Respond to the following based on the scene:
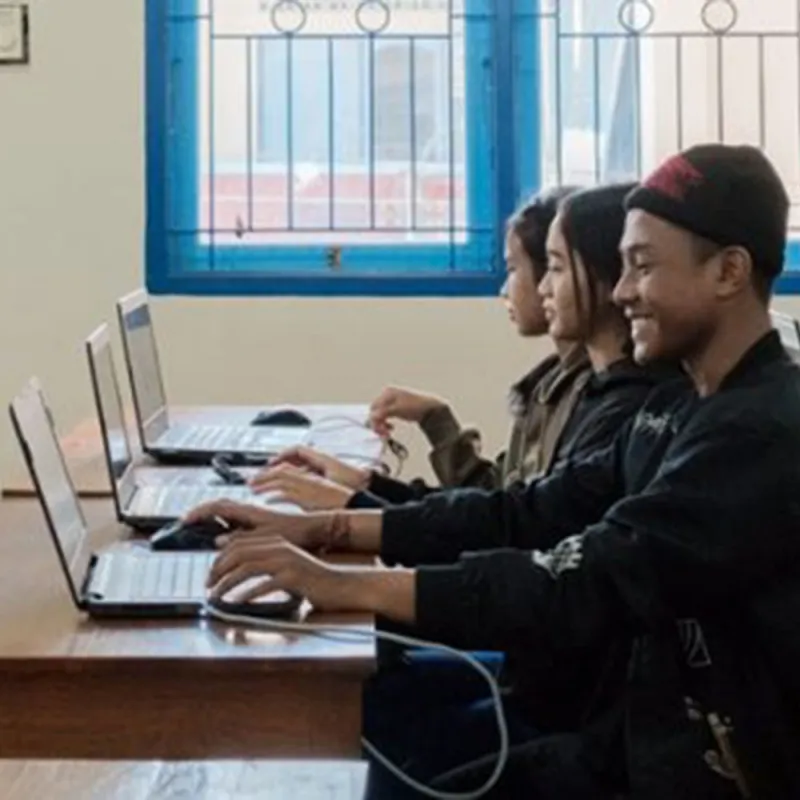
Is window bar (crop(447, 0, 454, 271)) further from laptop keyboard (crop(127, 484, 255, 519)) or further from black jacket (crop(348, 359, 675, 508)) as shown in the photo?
black jacket (crop(348, 359, 675, 508))

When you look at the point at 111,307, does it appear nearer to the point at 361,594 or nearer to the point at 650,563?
the point at 361,594

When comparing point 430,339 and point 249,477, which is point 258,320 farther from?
point 249,477

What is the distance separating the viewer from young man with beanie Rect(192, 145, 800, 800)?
149 cm

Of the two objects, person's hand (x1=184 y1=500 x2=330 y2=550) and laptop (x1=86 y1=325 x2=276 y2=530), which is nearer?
person's hand (x1=184 y1=500 x2=330 y2=550)

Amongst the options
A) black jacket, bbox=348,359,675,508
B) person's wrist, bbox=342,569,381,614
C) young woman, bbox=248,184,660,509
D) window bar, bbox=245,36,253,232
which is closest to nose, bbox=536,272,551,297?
young woman, bbox=248,184,660,509

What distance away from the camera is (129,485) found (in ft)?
8.08

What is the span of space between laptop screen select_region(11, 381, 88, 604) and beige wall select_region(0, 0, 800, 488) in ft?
6.74

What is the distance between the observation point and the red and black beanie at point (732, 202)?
156 centimetres

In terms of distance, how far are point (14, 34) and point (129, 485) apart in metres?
2.03

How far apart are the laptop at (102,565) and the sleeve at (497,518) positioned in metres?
0.29

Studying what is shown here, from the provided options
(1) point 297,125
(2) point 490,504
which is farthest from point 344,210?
(2) point 490,504

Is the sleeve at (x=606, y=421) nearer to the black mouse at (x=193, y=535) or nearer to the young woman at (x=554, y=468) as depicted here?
the young woman at (x=554, y=468)

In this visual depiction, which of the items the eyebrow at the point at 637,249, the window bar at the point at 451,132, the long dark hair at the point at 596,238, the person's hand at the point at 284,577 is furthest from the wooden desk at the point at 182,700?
the window bar at the point at 451,132

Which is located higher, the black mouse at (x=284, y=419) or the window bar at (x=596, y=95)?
the window bar at (x=596, y=95)
